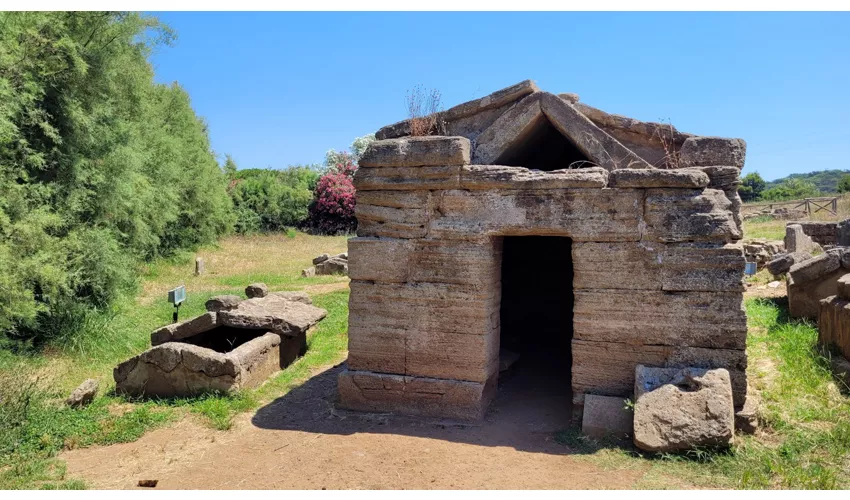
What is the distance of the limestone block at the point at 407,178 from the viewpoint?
609 centimetres

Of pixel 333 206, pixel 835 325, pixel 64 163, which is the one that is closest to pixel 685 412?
pixel 835 325

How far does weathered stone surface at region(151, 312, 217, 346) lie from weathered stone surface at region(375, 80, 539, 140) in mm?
3112

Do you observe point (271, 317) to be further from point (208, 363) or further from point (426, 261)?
point (426, 261)

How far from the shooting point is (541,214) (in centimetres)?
586

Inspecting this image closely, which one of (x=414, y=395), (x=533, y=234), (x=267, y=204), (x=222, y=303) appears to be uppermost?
(x=267, y=204)

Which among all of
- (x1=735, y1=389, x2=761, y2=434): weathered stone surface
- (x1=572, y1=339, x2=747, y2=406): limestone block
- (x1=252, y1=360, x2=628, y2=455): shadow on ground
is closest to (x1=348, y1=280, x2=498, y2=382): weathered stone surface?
(x1=252, y1=360, x2=628, y2=455): shadow on ground

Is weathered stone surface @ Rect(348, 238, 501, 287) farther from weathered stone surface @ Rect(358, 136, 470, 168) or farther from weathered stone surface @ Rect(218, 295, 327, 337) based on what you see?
weathered stone surface @ Rect(218, 295, 327, 337)

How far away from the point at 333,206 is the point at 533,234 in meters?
25.8

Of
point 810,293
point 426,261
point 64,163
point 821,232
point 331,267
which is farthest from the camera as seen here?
point 331,267

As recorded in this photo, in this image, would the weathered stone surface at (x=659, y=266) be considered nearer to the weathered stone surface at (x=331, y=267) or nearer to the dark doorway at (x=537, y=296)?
the dark doorway at (x=537, y=296)

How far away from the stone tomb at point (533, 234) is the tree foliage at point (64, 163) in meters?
5.06

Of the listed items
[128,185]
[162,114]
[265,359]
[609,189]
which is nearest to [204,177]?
[162,114]

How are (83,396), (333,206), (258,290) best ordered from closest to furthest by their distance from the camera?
(83,396) → (258,290) → (333,206)

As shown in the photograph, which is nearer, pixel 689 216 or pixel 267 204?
pixel 689 216
